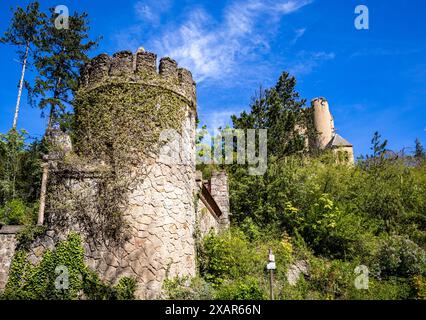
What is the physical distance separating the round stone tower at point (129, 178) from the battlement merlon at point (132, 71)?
3 cm

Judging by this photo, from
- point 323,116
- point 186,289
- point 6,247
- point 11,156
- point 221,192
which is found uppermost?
point 323,116

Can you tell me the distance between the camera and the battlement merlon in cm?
962

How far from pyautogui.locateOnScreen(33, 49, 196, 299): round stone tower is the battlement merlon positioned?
28mm

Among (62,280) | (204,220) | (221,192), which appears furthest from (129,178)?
(221,192)

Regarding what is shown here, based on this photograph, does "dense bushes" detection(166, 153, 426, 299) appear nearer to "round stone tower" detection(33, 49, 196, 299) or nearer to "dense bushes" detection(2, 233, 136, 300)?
"round stone tower" detection(33, 49, 196, 299)

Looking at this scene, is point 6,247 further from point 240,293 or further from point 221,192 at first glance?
point 221,192

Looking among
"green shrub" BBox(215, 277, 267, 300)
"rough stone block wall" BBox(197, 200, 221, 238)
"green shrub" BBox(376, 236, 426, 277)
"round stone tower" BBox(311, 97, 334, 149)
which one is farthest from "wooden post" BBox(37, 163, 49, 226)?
"round stone tower" BBox(311, 97, 334, 149)

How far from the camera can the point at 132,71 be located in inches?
380

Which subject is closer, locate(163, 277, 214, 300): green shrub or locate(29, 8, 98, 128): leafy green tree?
locate(163, 277, 214, 300): green shrub

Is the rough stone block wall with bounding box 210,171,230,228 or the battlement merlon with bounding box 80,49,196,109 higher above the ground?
the battlement merlon with bounding box 80,49,196,109

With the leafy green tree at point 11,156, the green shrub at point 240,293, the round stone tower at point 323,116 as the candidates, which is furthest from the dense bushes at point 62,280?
the round stone tower at point 323,116

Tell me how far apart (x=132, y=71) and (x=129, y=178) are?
3.02m

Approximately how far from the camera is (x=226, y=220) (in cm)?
1620
